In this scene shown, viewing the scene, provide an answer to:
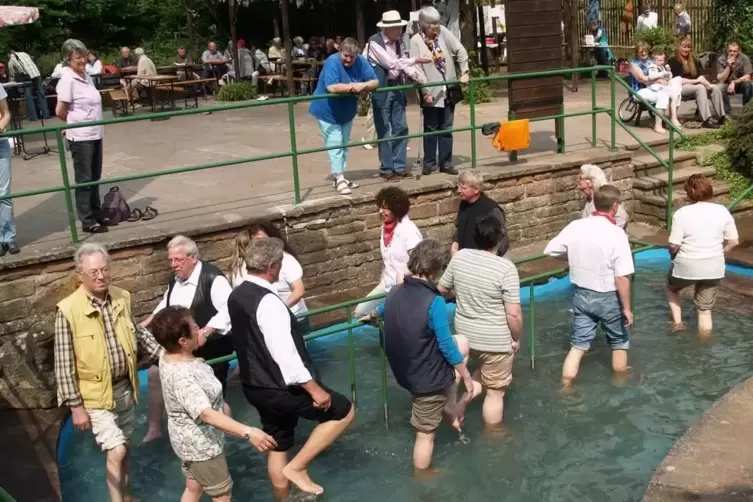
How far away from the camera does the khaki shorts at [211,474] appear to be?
15.2 ft

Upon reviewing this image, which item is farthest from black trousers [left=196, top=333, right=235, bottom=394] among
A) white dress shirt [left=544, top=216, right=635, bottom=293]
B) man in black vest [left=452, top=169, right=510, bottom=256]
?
white dress shirt [left=544, top=216, right=635, bottom=293]

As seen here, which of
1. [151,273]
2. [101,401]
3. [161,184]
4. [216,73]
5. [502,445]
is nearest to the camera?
[101,401]

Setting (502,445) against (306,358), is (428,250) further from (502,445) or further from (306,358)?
(502,445)

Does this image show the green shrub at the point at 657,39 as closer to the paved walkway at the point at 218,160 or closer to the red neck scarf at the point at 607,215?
the paved walkway at the point at 218,160

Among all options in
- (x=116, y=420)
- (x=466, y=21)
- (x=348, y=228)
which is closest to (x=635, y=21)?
(x=466, y=21)

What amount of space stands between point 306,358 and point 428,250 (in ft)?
3.06

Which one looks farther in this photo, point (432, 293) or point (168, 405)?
point (432, 293)

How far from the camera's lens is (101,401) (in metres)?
5.00

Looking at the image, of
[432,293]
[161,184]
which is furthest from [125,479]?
[161,184]

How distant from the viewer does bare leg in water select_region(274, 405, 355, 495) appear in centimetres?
507

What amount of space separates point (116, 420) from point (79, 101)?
366 centimetres

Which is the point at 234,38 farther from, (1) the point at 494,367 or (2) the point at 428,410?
(2) the point at 428,410

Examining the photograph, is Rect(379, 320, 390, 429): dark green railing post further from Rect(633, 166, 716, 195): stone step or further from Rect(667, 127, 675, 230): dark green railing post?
Rect(633, 166, 716, 195): stone step

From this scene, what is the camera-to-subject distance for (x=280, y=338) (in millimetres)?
4676
